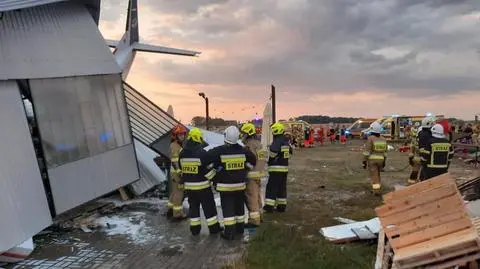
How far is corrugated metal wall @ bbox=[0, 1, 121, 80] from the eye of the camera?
7.74 meters

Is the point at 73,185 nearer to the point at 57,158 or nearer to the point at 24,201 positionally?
the point at 57,158

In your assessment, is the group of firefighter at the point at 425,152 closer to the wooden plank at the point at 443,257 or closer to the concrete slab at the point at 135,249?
the concrete slab at the point at 135,249

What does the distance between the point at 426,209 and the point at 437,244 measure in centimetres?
83

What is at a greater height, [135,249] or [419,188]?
[419,188]

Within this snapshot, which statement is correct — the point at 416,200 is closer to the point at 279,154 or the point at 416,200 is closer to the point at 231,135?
the point at 231,135

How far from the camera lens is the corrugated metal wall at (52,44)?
305 inches

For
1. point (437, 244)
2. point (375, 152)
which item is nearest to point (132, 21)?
point (375, 152)

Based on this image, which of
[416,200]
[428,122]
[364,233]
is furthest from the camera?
[428,122]

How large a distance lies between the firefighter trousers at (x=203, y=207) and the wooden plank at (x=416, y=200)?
2.90 metres

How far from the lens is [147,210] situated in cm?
1043

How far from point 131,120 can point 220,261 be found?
6.77 meters

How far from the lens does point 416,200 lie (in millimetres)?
6074

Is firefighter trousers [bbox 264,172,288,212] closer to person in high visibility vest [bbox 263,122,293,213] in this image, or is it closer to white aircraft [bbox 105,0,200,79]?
person in high visibility vest [bbox 263,122,293,213]

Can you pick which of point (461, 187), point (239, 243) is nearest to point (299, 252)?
point (239, 243)
